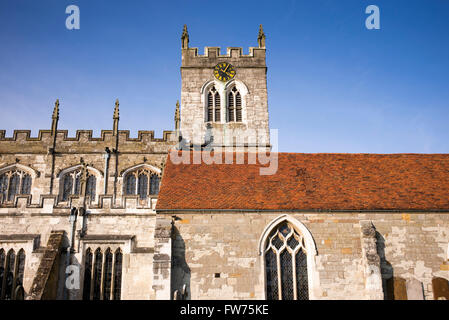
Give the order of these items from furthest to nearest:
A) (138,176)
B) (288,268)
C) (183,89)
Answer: (183,89)
(138,176)
(288,268)

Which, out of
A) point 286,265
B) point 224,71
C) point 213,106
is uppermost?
point 224,71

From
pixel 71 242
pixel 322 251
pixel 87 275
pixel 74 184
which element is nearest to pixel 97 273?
pixel 87 275

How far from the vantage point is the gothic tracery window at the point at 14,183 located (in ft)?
73.3

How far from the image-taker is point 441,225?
14.8 meters

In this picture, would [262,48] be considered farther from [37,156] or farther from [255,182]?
[37,156]

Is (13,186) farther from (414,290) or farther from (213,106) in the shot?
(414,290)

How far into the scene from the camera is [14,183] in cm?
2252

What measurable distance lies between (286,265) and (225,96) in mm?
13206

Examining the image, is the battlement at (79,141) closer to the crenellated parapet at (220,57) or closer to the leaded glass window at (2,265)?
the crenellated parapet at (220,57)

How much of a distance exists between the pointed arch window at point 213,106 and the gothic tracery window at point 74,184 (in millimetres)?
7594

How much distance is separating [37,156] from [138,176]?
584 cm

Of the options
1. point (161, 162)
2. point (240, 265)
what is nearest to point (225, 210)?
point (240, 265)

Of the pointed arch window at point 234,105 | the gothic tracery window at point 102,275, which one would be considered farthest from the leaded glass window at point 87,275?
the pointed arch window at point 234,105

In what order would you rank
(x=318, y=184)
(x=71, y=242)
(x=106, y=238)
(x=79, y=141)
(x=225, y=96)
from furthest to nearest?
(x=225, y=96) → (x=79, y=141) → (x=318, y=184) → (x=106, y=238) → (x=71, y=242)
